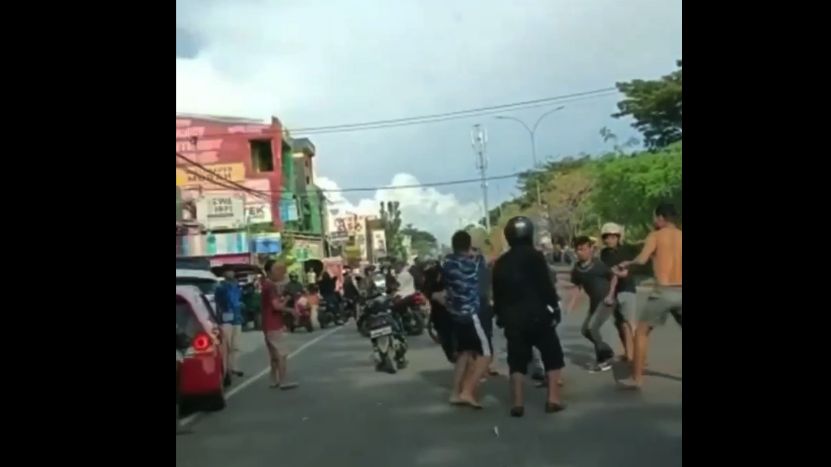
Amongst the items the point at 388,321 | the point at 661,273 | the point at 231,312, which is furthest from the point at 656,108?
the point at 231,312

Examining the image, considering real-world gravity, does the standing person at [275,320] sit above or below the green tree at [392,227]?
below

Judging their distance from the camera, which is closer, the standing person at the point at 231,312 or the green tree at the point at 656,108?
the green tree at the point at 656,108

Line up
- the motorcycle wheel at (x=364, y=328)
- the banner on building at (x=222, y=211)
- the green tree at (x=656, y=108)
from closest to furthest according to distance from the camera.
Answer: the green tree at (x=656, y=108)
the banner on building at (x=222, y=211)
the motorcycle wheel at (x=364, y=328)

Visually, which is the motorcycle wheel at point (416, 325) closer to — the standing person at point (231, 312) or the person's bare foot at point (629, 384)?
the standing person at point (231, 312)

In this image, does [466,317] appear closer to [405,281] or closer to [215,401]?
[405,281]

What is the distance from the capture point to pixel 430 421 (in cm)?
330

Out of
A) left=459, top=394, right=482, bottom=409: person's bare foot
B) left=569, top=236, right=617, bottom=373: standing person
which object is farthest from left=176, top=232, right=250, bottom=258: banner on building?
left=569, top=236, right=617, bottom=373: standing person

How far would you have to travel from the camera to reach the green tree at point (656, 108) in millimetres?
Answer: 3174

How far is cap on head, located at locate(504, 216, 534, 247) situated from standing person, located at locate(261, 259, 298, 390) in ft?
2.58

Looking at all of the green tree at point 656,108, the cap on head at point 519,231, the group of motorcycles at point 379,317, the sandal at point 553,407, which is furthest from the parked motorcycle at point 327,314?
the green tree at point 656,108

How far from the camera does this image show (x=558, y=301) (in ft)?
10.7
